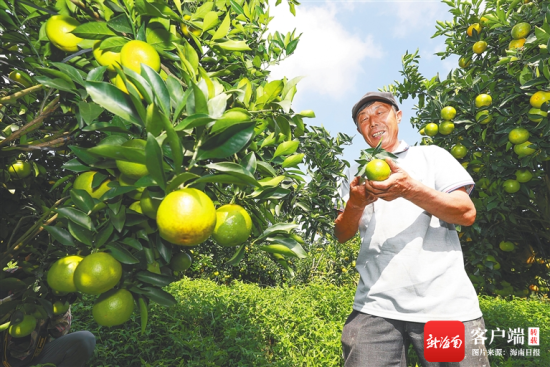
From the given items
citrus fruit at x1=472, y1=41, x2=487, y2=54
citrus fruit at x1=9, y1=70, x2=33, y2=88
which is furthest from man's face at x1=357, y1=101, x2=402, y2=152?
citrus fruit at x1=472, y1=41, x2=487, y2=54

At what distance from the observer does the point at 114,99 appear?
0.75 meters

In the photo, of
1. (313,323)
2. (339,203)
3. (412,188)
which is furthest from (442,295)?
(313,323)

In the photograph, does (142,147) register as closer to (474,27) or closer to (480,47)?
(480,47)

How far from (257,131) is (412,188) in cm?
77

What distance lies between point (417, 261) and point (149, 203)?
1.27 m

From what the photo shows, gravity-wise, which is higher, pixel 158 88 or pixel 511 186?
pixel 511 186

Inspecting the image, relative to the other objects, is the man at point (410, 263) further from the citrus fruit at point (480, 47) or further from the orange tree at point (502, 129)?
the citrus fruit at point (480, 47)

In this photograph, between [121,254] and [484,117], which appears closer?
[121,254]

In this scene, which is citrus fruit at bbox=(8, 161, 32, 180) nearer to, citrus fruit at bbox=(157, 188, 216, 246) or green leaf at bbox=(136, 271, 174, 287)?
green leaf at bbox=(136, 271, 174, 287)

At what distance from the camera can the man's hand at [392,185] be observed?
1.40 meters

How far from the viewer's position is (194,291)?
17.1ft

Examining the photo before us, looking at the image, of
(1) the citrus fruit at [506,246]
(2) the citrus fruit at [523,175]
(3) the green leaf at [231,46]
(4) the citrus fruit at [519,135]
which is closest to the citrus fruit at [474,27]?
(4) the citrus fruit at [519,135]

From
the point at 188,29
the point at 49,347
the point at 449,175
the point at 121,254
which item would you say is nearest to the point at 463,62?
the point at 449,175

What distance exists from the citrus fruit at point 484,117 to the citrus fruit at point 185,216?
3117 millimetres
